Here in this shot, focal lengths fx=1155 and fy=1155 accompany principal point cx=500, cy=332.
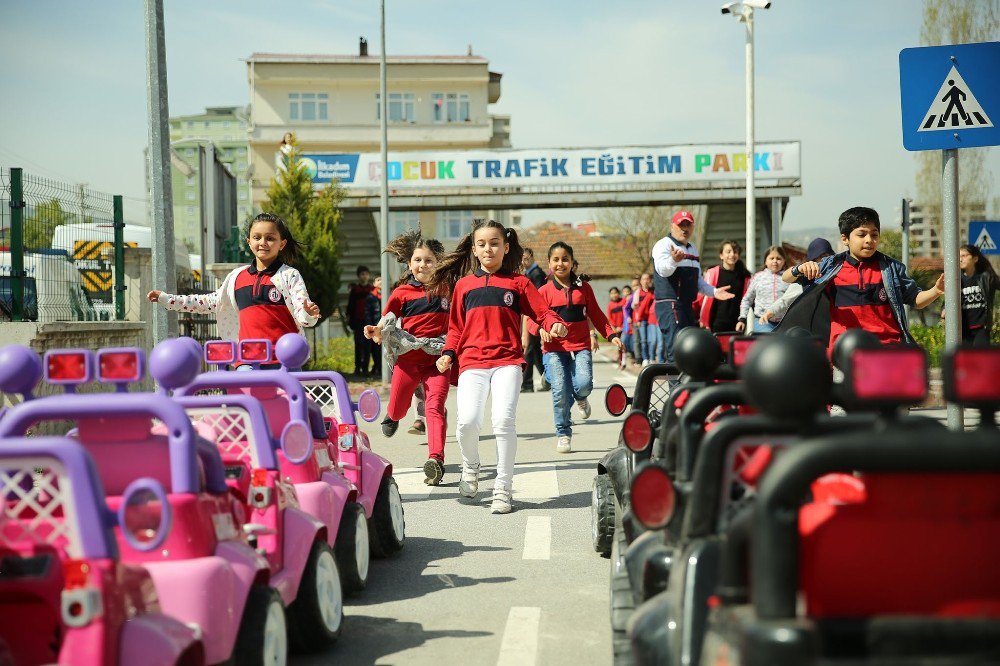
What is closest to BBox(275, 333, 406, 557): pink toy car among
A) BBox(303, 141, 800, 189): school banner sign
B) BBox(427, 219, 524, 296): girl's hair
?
BBox(427, 219, 524, 296): girl's hair

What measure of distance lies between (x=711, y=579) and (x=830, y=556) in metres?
0.39

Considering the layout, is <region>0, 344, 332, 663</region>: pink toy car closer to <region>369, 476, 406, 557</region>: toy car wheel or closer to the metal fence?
<region>369, 476, 406, 557</region>: toy car wheel

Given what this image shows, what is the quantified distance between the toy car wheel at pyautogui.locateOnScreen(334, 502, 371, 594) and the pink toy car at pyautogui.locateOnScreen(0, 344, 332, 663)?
1368mm

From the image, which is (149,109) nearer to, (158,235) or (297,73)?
(158,235)

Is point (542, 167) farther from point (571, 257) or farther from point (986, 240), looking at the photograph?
point (571, 257)

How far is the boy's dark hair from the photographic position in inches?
293

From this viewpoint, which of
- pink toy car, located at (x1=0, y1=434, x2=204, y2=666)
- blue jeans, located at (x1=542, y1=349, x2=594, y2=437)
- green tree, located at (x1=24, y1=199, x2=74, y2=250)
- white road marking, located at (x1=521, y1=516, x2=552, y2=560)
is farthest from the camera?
green tree, located at (x1=24, y1=199, x2=74, y2=250)

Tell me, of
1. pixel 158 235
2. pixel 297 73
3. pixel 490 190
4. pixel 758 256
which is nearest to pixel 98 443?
pixel 158 235

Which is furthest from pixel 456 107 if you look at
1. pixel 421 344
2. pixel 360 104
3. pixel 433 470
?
pixel 433 470

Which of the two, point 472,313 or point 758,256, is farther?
point 758,256

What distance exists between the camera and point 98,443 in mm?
3934

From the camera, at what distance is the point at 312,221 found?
2750 cm

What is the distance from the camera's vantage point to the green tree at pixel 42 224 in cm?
1275

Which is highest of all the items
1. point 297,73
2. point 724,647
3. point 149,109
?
point 297,73
